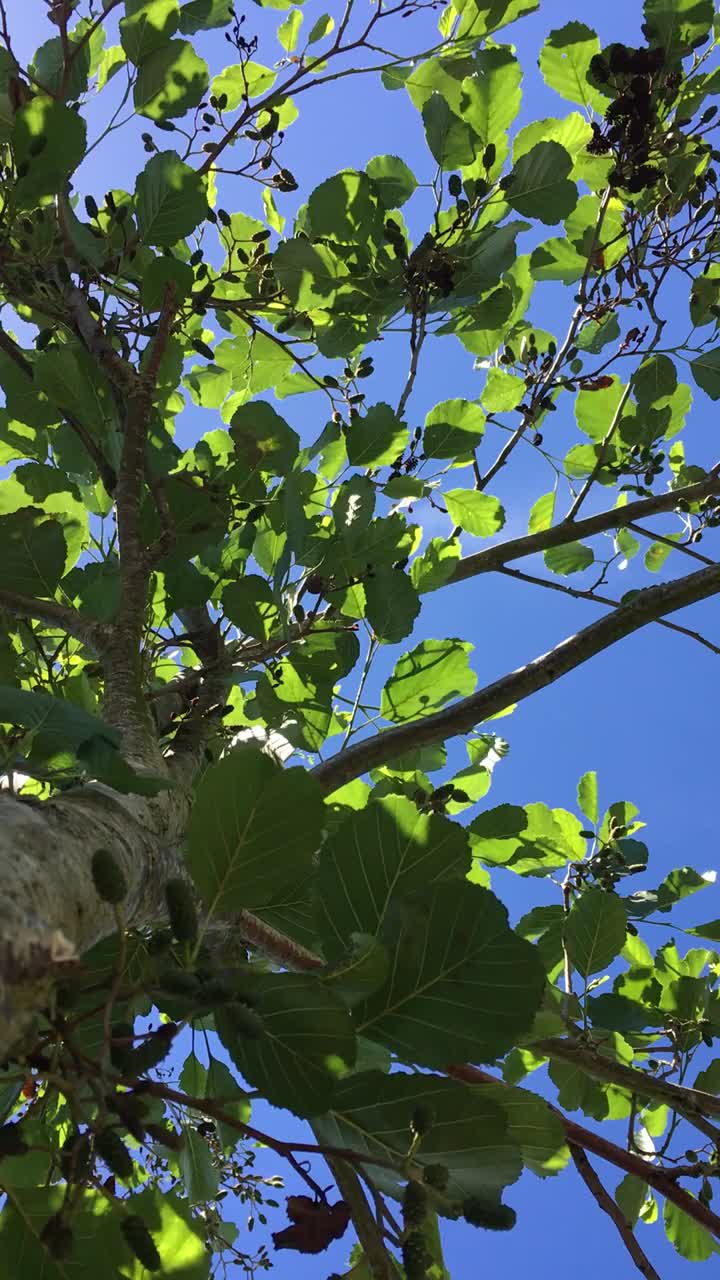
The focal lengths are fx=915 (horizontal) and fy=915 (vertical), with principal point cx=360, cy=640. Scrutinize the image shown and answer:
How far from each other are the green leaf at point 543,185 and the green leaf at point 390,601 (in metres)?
0.75

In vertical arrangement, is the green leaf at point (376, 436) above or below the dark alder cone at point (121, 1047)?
above

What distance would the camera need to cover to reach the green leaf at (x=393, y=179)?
180 cm

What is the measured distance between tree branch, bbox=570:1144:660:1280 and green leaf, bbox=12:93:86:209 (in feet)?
5.28

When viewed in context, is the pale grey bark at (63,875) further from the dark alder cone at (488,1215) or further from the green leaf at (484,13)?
the green leaf at (484,13)

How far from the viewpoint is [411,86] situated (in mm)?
1915

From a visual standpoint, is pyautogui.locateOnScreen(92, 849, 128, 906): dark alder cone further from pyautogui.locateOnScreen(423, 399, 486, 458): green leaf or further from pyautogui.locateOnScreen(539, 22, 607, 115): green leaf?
pyautogui.locateOnScreen(539, 22, 607, 115): green leaf

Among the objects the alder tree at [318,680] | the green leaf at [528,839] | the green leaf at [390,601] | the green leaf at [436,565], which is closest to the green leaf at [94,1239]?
the alder tree at [318,680]

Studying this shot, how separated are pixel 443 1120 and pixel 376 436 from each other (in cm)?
130

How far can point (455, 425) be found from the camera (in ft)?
6.26

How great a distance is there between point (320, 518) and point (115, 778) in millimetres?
1218

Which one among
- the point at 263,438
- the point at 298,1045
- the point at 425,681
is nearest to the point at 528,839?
the point at 425,681

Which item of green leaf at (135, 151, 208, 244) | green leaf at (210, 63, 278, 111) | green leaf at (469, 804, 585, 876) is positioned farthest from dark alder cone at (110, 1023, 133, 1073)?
green leaf at (210, 63, 278, 111)

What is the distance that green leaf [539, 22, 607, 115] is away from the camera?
1.91 metres

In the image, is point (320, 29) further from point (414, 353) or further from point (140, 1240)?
point (140, 1240)
